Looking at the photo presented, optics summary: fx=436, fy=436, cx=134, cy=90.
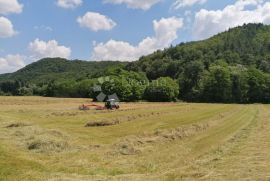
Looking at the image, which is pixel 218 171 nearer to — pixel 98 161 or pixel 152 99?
pixel 98 161

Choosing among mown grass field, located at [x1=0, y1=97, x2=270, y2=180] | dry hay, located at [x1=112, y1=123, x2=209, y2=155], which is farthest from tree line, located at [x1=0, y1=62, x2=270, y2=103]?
mown grass field, located at [x1=0, y1=97, x2=270, y2=180]

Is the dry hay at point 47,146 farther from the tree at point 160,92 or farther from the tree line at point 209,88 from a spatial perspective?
the tree at point 160,92

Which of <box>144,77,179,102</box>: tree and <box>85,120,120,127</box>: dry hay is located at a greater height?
<box>144,77,179,102</box>: tree

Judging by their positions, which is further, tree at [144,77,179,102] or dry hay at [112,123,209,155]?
tree at [144,77,179,102]

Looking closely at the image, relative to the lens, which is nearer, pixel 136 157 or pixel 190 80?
pixel 136 157

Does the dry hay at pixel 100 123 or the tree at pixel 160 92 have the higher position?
the tree at pixel 160 92

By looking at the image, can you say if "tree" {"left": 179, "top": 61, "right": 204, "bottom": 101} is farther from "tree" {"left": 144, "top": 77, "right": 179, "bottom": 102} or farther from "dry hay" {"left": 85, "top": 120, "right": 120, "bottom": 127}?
"dry hay" {"left": 85, "top": 120, "right": 120, "bottom": 127}

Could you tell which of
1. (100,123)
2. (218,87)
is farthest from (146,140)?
(218,87)

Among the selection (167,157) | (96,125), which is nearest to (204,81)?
(96,125)

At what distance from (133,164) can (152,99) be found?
112977mm

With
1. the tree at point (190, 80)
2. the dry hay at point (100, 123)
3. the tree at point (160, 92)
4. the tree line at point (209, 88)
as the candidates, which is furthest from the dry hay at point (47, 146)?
the tree at point (190, 80)

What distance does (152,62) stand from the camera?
644 ft

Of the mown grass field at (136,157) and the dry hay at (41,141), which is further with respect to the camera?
the dry hay at (41,141)

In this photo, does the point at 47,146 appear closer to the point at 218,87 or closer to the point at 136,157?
the point at 136,157
